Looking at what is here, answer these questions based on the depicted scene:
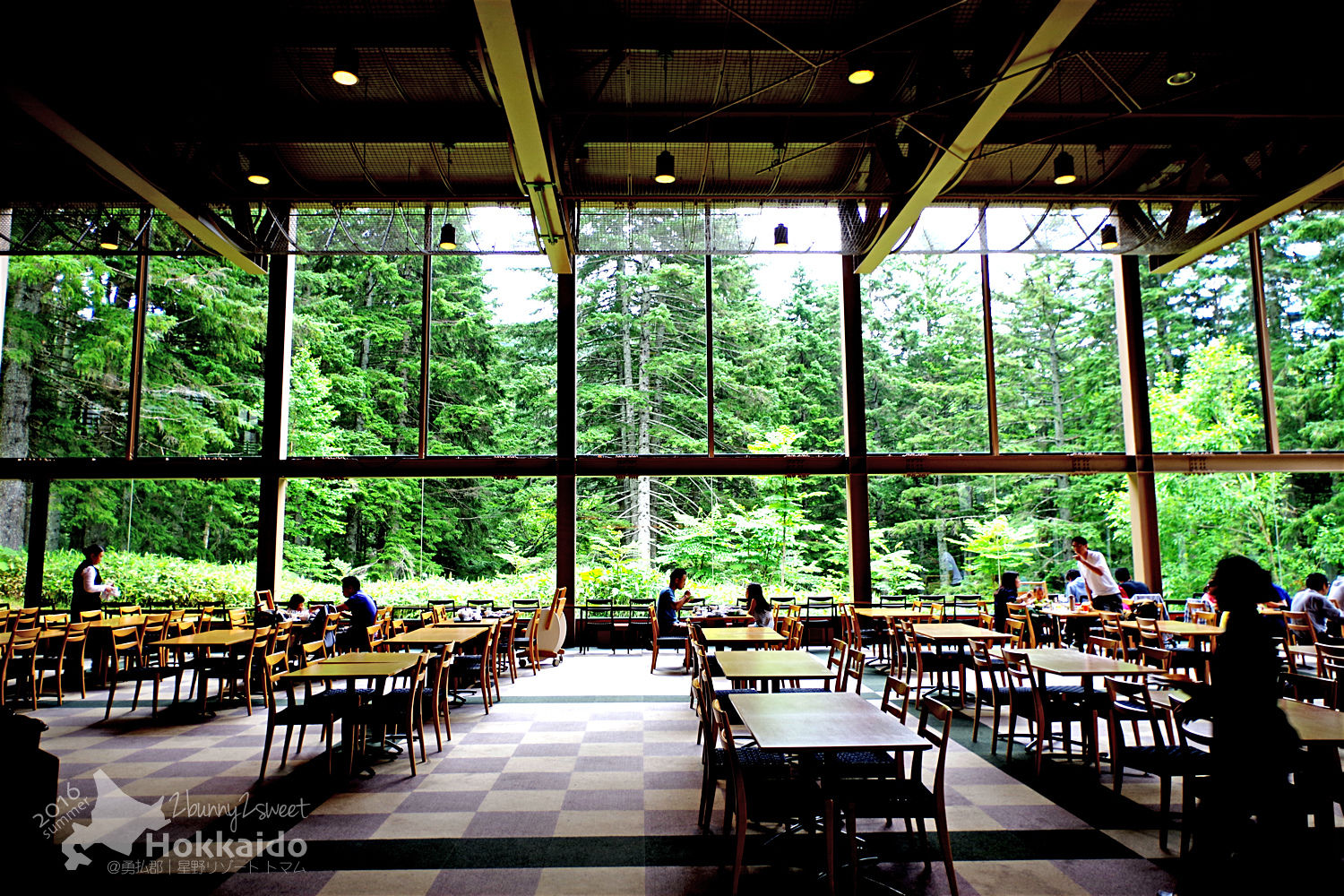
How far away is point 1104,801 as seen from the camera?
4.62m

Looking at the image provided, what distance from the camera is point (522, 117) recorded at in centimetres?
689

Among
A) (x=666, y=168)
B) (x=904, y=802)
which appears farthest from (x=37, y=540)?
(x=904, y=802)

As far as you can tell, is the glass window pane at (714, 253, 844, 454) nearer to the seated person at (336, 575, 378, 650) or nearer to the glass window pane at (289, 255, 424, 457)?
the glass window pane at (289, 255, 424, 457)

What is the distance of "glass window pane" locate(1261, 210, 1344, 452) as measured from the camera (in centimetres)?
1569

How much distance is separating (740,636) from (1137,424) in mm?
9620

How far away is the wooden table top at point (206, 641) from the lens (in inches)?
272

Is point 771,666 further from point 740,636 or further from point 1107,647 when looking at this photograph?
point 1107,647

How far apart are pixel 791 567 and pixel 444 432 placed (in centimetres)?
858

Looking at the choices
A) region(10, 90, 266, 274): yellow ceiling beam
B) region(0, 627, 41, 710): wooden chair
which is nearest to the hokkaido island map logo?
region(0, 627, 41, 710): wooden chair

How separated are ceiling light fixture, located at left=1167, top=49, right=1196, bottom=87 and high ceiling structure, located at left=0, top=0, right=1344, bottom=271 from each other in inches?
1.5

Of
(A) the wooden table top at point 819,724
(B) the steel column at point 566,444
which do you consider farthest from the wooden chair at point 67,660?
(A) the wooden table top at point 819,724

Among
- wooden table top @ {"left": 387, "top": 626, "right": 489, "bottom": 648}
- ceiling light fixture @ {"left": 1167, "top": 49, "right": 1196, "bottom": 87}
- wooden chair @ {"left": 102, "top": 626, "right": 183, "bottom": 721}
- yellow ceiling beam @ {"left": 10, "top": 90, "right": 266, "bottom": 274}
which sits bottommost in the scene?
wooden chair @ {"left": 102, "top": 626, "right": 183, "bottom": 721}

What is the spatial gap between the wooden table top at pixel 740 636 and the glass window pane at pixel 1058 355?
12.6m

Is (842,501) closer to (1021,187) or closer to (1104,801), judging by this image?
(1021,187)
